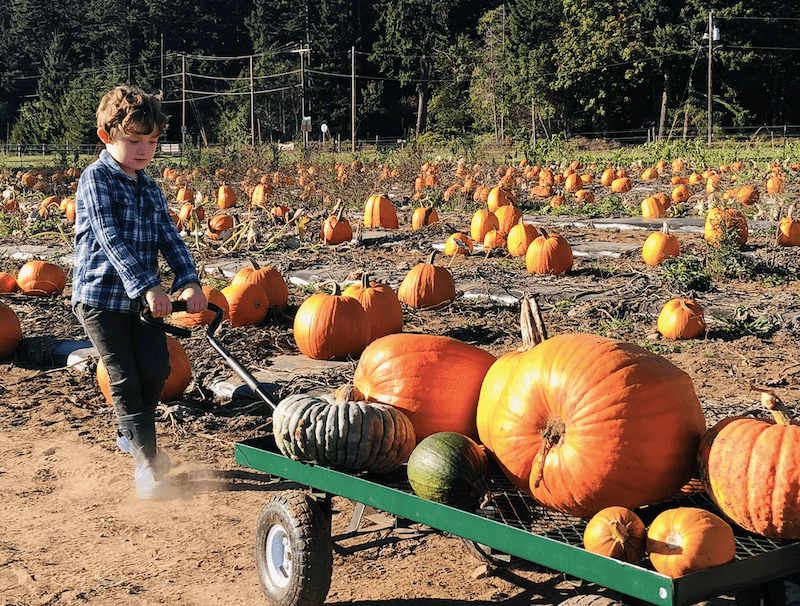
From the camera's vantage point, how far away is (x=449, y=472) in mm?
2666

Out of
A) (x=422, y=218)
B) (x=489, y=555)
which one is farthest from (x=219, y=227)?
(x=489, y=555)

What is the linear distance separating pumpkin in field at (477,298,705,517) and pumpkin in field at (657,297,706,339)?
151 inches

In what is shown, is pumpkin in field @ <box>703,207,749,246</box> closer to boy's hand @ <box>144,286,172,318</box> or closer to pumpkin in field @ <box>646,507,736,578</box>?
boy's hand @ <box>144,286,172,318</box>

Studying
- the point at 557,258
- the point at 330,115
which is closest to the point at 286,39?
the point at 330,115

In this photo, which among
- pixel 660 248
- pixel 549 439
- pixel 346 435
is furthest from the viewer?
pixel 660 248


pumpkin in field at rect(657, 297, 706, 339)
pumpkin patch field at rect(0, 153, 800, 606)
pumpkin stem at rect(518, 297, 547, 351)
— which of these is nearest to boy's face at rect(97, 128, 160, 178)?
pumpkin patch field at rect(0, 153, 800, 606)

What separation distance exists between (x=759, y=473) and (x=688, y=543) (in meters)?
0.33

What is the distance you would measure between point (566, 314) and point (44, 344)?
400 centimetres

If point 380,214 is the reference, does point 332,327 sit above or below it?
below

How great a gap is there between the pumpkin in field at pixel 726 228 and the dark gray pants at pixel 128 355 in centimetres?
647

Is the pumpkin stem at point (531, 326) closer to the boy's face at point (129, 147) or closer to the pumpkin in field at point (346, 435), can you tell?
the pumpkin in field at point (346, 435)

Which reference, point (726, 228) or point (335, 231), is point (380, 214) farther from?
point (726, 228)

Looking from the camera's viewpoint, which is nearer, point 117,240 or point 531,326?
point 531,326

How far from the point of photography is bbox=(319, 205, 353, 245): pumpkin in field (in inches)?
430
